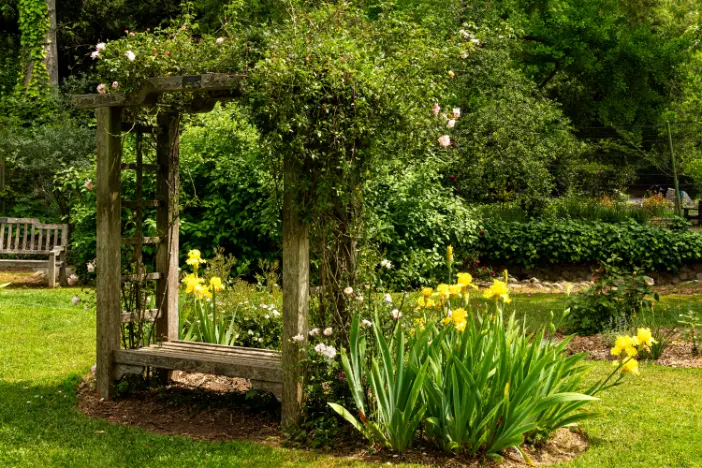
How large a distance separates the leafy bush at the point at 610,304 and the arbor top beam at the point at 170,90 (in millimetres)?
4413

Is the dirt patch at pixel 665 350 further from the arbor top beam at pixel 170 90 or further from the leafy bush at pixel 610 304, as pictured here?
the arbor top beam at pixel 170 90

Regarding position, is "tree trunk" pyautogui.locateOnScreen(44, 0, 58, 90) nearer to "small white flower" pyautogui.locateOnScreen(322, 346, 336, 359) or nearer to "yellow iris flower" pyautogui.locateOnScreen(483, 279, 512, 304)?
"small white flower" pyautogui.locateOnScreen(322, 346, 336, 359)

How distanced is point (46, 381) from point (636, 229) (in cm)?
1045

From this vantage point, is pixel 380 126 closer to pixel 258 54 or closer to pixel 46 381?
pixel 258 54

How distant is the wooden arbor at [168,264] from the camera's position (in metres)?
4.86

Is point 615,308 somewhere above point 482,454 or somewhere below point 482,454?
above

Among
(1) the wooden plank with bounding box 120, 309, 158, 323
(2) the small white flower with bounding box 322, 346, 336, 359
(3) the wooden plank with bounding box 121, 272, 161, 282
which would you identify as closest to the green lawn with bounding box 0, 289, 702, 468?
(2) the small white flower with bounding box 322, 346, 336, 359

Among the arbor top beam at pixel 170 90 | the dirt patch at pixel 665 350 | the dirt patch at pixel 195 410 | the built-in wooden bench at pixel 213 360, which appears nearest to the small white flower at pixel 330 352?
the built-in wooden bench at pixel 213 360

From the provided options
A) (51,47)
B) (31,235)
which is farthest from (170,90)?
(51,47)

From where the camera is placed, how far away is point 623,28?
2367 cm

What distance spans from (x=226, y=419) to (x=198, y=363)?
1.40 feet

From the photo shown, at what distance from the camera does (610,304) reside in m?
8.02

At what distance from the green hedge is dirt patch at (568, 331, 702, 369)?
5.41 meters

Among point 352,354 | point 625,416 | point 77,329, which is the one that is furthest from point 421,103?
point 77,329
